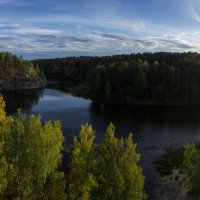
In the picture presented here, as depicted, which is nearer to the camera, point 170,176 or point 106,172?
point 106,172

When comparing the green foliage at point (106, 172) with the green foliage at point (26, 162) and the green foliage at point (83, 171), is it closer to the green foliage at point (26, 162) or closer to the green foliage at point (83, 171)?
the green foliage at point (83, 171)

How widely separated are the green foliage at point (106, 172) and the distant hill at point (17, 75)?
147 meters

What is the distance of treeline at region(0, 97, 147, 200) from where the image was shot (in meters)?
27.5

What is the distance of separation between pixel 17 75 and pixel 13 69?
6.89 m

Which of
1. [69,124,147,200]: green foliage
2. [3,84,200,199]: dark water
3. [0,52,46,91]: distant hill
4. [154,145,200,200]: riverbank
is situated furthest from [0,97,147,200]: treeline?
[0,52,46,91]: distant hill

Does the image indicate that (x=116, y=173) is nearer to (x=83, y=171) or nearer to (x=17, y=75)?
(x=83, y=171)

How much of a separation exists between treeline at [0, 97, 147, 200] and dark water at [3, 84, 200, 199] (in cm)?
1806

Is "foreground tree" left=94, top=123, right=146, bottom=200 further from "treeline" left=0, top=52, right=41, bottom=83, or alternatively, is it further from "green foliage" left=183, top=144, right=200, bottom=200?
"treeline" left=0, top=52, right=41, bottom=83

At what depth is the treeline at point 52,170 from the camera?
1083 inches

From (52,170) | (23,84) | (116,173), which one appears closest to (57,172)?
(52,170)

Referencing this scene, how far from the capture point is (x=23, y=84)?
17962 centimetres

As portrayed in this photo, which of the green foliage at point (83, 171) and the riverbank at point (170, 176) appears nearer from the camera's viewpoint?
the green foliage at point (83, 171)

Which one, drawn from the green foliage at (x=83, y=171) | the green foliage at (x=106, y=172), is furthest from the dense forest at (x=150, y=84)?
the green foliage at (x=83, y=171)

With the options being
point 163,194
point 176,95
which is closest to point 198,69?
point 176,95
